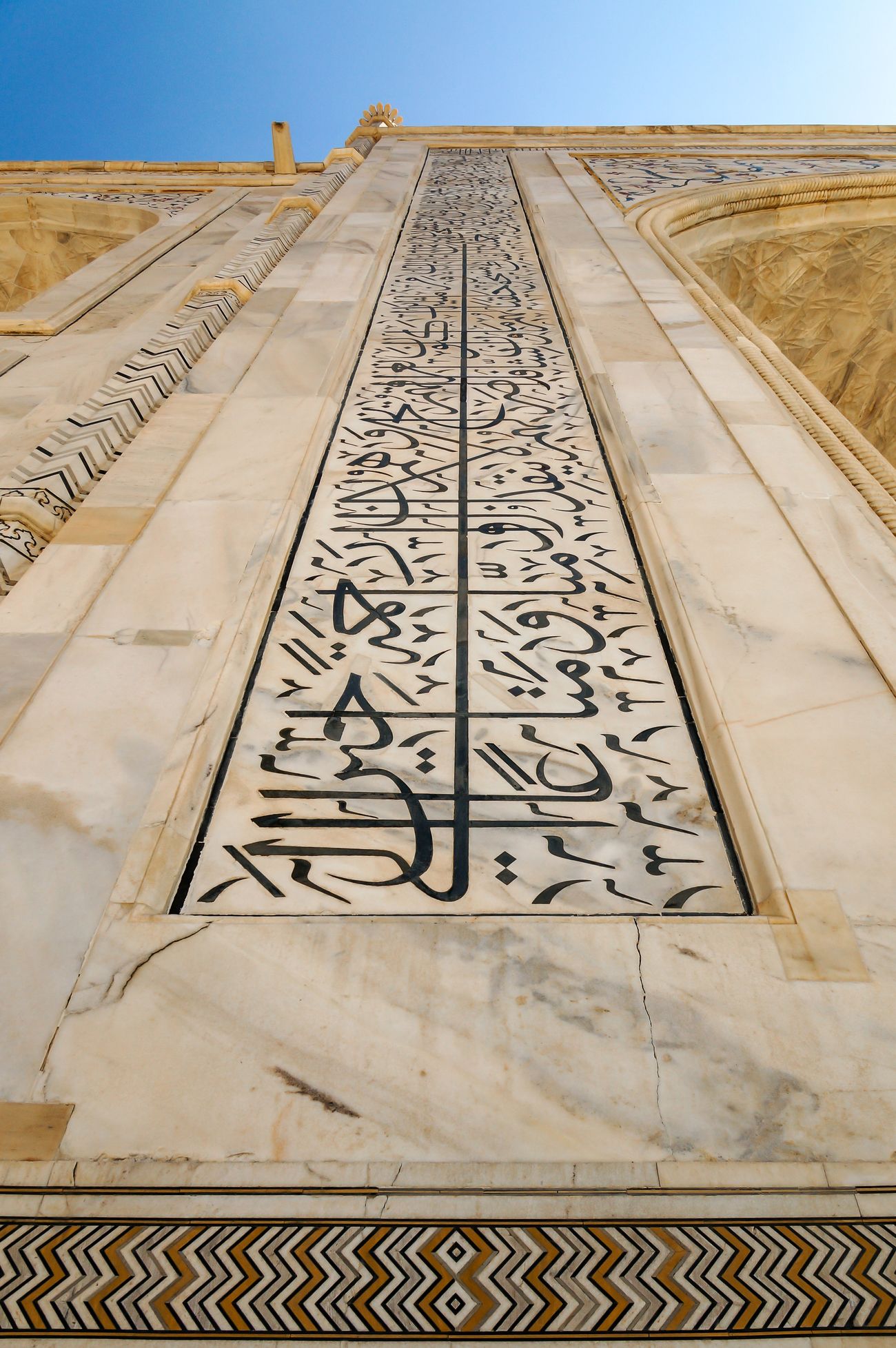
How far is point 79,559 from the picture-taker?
6.31 feet

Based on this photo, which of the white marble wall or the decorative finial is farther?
the decorative finial

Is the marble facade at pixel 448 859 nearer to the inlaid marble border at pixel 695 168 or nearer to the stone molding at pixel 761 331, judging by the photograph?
the stone molding at pixel 761 331

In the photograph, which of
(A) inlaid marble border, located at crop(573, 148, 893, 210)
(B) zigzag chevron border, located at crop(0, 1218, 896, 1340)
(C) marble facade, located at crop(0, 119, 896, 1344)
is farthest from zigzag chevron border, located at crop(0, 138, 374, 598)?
(A) inlaid marble border, located at crop(573, 148, 893, 210)

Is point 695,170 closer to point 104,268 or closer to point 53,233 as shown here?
point 104,268

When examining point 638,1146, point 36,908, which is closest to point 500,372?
point 36,908

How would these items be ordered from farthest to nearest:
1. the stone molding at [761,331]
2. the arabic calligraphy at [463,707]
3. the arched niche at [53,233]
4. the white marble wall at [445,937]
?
1. the arched niche at [53,233]
2. the stone molding at [761,331]
3. the arabic calligraphy at [463,707]
4. the white marble wall at [445,937]

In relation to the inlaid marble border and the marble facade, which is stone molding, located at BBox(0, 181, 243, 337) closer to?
the marble facade

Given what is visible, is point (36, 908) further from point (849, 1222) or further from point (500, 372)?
point (500, 372)

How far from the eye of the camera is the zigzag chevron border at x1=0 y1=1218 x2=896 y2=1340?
847mm

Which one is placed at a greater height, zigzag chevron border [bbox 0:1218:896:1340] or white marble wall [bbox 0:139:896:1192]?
white marble wall [bbox 0:139:896:1192]

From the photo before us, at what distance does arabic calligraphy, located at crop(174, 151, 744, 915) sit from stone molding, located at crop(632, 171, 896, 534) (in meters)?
0.57

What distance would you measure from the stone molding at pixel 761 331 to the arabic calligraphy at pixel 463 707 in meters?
0.57

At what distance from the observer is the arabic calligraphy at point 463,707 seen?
4.21 feet

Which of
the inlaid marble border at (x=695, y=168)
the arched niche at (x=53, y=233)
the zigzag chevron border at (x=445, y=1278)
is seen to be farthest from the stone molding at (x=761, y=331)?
the arched niche at (x=53, y=233)
